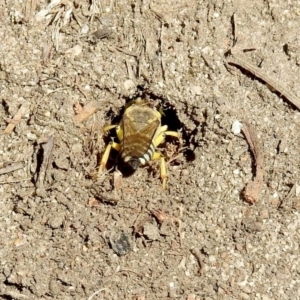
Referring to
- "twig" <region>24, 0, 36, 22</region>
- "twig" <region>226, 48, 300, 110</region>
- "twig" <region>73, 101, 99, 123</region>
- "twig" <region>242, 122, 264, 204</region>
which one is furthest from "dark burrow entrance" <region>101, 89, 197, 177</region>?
"twig" <region>24, 0, 36, 22</region>

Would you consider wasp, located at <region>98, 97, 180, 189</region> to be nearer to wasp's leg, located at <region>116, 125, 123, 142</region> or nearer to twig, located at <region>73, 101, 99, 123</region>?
wasp's leg, located at <region>116, 125, 123, 142</region>

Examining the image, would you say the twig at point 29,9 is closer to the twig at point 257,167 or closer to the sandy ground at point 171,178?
the sandy ground at point 171,178

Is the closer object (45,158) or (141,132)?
(45,158)

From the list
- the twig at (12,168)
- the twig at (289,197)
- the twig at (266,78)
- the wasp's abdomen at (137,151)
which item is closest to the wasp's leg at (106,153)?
the wasp's abdomen at (137,151)

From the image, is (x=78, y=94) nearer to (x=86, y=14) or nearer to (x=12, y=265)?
(x=86, y=14)

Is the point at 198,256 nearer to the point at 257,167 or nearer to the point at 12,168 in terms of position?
the point at 257,167

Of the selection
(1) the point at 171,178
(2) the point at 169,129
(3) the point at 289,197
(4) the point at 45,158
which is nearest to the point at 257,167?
(3) the point at 289,197
